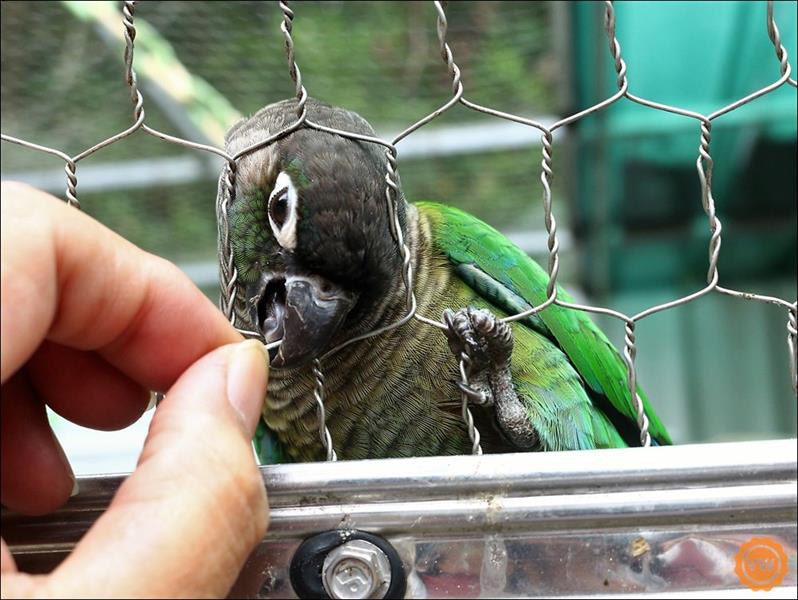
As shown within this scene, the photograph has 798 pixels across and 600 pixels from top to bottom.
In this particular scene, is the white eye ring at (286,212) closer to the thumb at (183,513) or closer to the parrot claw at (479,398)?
the parrot claw at (479,398)

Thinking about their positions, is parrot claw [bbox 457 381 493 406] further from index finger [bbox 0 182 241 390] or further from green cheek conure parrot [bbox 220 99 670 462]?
index finger [bbox 0 182 241 390]

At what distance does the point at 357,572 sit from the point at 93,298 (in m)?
0.35

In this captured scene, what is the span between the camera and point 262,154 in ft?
4.55

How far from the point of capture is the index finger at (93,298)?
1.87 feet

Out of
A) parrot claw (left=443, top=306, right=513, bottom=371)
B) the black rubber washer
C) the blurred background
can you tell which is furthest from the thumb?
the blurred background

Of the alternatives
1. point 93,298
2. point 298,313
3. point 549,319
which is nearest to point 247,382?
point 93,298

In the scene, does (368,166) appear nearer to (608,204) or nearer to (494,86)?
(494,86)

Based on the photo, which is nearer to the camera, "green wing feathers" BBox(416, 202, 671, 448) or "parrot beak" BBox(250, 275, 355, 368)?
"parrot beak" BBox(250, 275, 355, 368)

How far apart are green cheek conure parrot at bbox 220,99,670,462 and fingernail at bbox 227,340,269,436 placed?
0.50 metres

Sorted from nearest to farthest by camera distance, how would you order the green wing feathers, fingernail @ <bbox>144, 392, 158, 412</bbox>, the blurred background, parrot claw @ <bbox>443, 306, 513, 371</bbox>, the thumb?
the thumb
fingernail @ <bbox>144, 392, 158, 412</bbox>
parrot claw @ <bbox>443, 306, 513, 371</bbox>
the green wing feathers
the blurred background

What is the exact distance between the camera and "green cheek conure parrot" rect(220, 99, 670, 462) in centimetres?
128

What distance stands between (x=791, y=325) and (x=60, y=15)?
7.67 ft

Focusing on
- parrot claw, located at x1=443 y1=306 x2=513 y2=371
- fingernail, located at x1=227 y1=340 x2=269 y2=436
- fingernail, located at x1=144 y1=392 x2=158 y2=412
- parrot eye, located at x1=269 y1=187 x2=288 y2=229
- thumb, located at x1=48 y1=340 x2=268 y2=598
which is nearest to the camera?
thumb, located at x1=48 y1=340 x2=268 y2=598

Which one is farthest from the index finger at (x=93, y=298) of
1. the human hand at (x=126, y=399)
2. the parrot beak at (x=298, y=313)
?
the parrot beak at (x=298, y=313)
